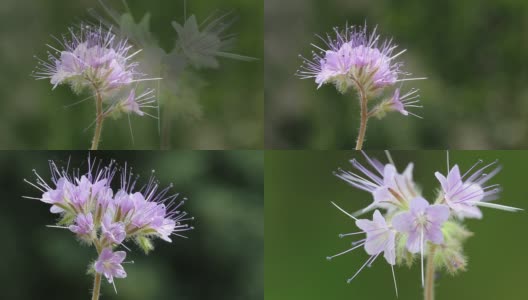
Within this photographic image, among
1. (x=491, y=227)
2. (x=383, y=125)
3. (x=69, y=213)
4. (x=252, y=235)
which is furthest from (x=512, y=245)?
(x=69, y=213)

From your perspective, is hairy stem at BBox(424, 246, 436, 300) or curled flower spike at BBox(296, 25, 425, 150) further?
curled flower spike at BBox(296, 25, 425, 150)

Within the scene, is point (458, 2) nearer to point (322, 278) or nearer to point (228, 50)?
point (322, 278)

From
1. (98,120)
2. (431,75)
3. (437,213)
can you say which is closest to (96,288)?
(98,120)

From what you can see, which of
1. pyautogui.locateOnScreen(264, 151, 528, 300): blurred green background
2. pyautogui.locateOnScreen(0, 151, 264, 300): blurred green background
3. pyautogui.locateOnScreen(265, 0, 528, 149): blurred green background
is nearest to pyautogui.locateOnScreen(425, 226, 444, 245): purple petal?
pyautogui.locateOnScreen(264, 151, 528, 300): blurred green background

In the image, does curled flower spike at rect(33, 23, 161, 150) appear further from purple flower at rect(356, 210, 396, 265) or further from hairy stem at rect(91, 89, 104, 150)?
purple flower at rect(356, 210, 396, 265)

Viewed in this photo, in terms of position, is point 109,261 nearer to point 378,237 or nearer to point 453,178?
point 378,237

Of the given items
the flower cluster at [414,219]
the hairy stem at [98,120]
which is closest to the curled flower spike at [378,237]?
the flower cluster at [414,219]

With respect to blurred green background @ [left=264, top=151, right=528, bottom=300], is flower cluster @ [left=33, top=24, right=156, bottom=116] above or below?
above
